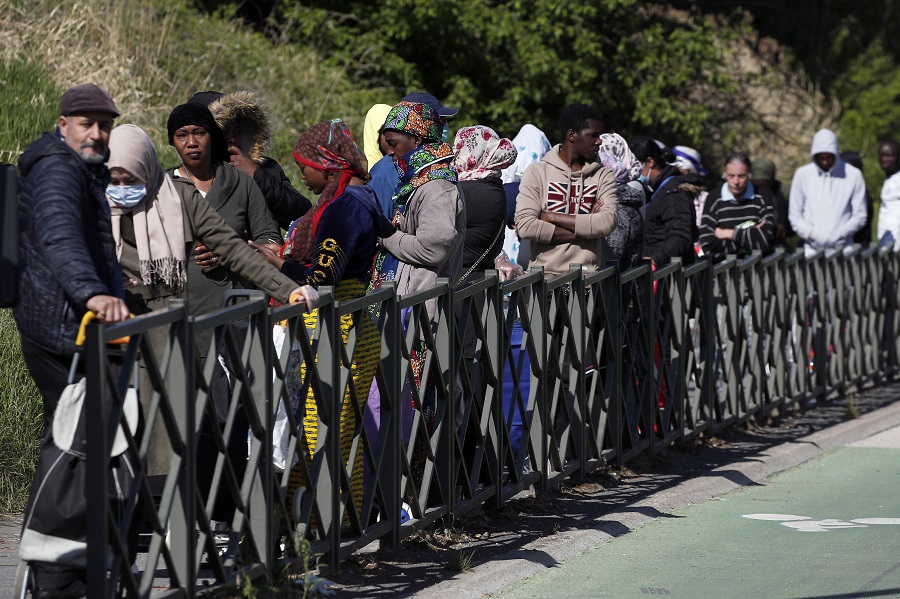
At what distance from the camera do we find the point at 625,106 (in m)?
20.0

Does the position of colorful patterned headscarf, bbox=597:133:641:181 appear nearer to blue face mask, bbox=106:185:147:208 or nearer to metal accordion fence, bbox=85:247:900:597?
metal accordion fence, bbox=85:247:900:597

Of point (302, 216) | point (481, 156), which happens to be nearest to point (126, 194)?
point (302, 216)

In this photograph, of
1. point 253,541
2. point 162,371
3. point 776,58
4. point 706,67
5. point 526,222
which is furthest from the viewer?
point 776,58

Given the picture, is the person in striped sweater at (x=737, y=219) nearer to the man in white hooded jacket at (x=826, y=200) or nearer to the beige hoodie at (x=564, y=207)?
the man in white hooded jacket at (x=826, y=200)

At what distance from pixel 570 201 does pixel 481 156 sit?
2.96 ft

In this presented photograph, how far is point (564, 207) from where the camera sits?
357 inches

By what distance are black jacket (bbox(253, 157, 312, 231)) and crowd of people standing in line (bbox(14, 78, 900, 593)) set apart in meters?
0.01

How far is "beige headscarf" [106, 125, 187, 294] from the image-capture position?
6.14 meters

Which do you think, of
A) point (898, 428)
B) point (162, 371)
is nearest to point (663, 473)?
point (898, 428)

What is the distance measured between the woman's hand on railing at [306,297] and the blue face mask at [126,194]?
73cm

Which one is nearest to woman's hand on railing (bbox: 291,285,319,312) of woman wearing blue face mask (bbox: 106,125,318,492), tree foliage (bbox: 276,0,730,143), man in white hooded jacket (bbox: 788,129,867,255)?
woman wearing blue face mask (bbox: 106,125,318,492)

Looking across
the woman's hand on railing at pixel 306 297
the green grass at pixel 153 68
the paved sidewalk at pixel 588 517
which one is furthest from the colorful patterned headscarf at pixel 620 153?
the woman's hand on railing at pixel 306 297

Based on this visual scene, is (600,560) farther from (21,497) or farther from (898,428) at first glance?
(898,428)

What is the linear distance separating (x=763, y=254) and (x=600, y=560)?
543 centimetres
